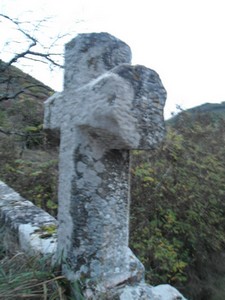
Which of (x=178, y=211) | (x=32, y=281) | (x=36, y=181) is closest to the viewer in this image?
(x=32, y=281)

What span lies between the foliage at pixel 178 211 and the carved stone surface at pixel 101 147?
91.4 inches

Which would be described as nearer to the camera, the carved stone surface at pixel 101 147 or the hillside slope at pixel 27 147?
the carved stone surface at pixel 101 147

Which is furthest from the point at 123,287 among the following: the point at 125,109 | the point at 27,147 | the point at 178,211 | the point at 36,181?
the point at 27,147

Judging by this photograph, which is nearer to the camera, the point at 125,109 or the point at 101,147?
the point at 125,109

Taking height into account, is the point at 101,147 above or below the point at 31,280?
above

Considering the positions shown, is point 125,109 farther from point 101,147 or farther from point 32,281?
point 32,281

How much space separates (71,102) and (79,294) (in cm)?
101

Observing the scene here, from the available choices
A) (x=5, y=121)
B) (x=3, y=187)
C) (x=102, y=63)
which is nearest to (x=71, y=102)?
(x=102, y=63)

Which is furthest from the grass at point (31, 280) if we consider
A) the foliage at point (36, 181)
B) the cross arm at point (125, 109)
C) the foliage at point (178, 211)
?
the foliage at point (36, 181)

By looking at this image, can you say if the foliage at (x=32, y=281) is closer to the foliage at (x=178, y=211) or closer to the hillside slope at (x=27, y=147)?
the hillside slope at (x=27, y=147)

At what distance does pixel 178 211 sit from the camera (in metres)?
4.94

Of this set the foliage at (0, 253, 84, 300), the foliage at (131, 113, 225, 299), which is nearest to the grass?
the foliage at (0, 253, 84, 300)

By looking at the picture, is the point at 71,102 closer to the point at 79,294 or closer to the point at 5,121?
the point at 79,294

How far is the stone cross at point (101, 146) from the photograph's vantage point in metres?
1.62
